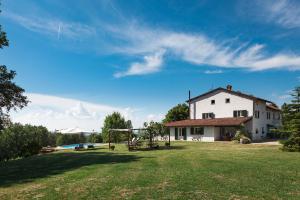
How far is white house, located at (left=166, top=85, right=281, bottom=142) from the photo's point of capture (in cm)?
4681

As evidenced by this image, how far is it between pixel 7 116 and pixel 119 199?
24.0m

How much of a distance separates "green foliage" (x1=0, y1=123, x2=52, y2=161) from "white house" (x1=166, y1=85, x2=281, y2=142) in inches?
966

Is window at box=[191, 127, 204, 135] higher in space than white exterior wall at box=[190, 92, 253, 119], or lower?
lower

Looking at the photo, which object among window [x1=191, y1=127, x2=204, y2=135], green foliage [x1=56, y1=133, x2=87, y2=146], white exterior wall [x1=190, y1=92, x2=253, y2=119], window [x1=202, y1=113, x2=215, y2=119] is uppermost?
white exterior wall [x1=190, y1=92, x2=253, y2=119]

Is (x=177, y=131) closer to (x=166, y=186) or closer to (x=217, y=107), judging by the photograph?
(x=217, y=107)

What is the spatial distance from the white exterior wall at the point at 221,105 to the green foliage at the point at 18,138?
2805cm

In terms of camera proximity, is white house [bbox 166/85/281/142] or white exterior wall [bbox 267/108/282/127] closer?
white house [bbox 166/85/281/142]

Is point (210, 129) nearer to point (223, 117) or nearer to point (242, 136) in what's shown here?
point (223, 117)

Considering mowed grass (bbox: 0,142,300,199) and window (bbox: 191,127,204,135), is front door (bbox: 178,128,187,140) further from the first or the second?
mowed grass (bbox: 0,142,300,199)

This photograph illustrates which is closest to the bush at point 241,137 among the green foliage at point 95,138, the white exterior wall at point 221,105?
the white exterior wall at point 221,105

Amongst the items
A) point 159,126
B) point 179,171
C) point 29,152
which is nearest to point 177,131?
point 159,126

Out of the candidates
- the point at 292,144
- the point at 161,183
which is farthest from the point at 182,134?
the point at 161,183

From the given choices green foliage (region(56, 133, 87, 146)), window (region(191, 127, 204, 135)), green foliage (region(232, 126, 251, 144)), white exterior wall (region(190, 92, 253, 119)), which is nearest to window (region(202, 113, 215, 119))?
white exterior wall (region(190, 92, 253, 119))

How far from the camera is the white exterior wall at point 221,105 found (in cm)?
4803
